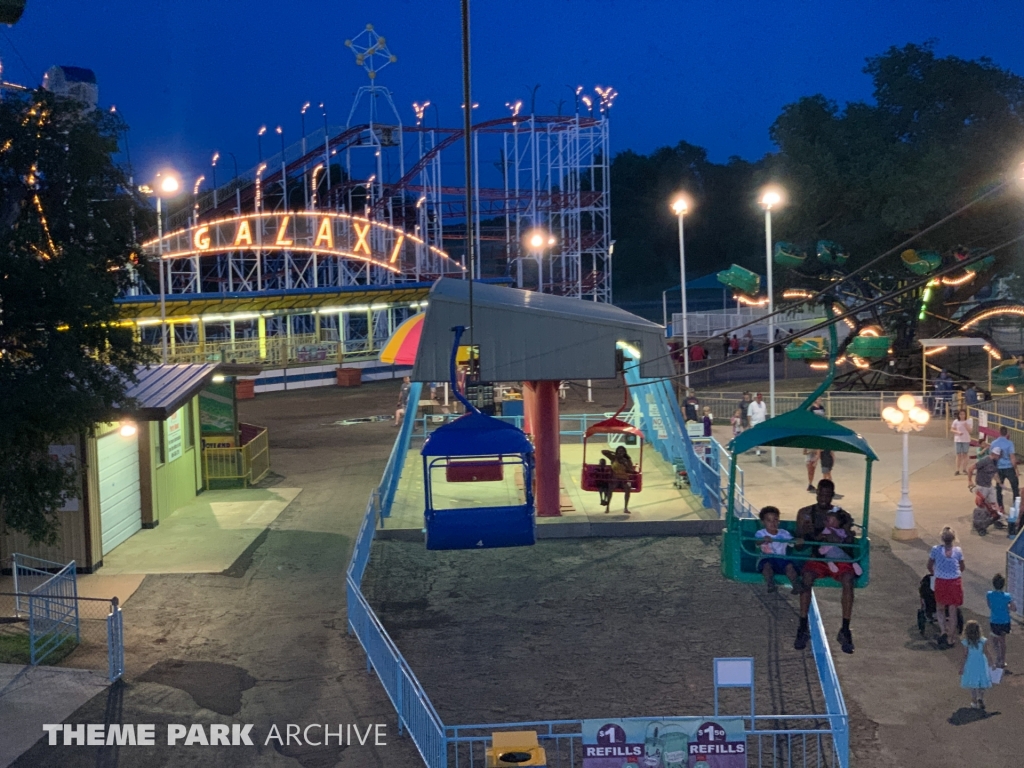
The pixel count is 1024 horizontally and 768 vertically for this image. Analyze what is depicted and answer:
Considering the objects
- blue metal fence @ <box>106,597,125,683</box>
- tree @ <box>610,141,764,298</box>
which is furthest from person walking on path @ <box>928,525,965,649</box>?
tree @ <box>610,141,764,298</box>

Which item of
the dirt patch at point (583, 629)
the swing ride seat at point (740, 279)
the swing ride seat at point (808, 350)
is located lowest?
the dirt patch at point (583, 629)

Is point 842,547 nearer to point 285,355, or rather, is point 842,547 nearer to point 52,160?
point 52,160

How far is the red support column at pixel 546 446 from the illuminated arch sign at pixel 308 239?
78.7 feet

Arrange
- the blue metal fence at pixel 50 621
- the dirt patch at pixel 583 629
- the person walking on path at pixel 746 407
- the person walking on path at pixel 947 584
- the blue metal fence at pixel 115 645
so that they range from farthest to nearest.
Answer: the person walking on path at pixel 746 407
the blue metal fence at pixel 50 621
the person walking on path at pixel 947 584
the blue metal fence at pixel 115 645
the dirt patch at pixel 583 629

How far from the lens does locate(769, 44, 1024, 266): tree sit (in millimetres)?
42344

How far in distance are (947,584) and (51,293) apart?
421 inches

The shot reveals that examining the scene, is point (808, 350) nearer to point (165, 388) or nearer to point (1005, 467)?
point (1005, 467)

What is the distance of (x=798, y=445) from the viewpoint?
10852mm

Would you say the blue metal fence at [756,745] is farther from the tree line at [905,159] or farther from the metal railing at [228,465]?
the tree line at [905,159]

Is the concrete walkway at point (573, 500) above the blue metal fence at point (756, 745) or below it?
above

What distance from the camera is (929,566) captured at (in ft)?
39.6

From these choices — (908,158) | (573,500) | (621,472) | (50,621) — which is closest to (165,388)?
(50,621)

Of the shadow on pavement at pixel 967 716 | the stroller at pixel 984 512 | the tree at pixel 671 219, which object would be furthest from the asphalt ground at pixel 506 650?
the tree at pixel 671 219

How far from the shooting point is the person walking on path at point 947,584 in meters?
11.8
